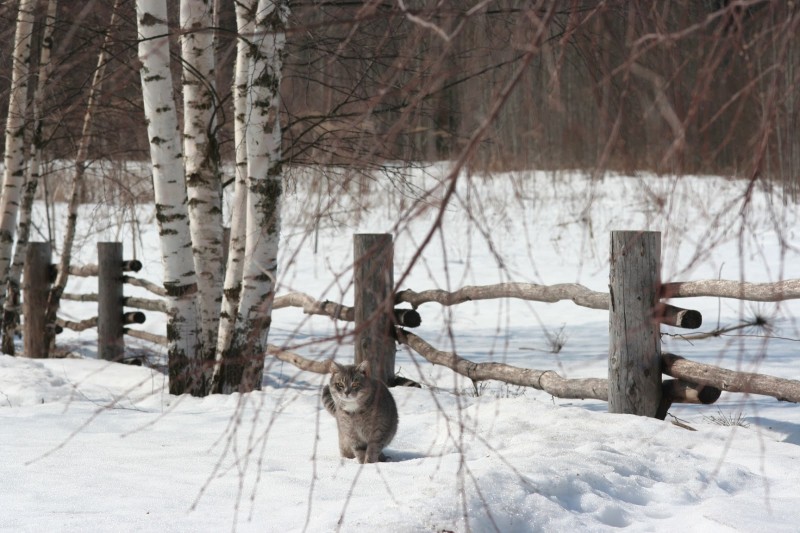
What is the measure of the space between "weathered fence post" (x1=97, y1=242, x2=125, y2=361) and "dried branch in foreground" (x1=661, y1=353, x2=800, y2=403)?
5.86 meters

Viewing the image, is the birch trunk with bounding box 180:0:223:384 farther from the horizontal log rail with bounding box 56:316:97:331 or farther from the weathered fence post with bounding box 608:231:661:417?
the horizontal log rail with bounding box 56:316:97:331

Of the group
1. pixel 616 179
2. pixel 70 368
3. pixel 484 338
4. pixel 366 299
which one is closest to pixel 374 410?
pixel 366 299

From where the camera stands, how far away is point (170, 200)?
18.7ft

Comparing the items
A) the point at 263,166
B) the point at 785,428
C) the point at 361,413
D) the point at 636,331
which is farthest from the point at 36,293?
the point at 785,428

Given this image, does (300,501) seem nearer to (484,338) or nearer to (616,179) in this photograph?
(484,338)

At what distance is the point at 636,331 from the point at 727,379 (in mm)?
541

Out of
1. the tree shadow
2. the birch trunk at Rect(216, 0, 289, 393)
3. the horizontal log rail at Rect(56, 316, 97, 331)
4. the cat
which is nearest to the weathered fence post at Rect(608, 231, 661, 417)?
the tree shadow

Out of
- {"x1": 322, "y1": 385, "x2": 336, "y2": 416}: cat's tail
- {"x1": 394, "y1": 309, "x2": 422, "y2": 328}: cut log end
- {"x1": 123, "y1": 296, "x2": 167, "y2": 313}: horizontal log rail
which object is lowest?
{"x1": 322, "y1": 385, "x2": 336, "y2": 416}: cat's tail

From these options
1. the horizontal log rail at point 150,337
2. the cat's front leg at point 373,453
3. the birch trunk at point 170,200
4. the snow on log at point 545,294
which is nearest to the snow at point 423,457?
the cat's front leg at point 373,453

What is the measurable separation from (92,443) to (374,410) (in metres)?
1.57

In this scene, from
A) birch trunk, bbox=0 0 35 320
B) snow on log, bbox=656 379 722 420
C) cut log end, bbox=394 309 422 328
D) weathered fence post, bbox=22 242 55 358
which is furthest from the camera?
weathered fence post, bbox=22 242 55 358

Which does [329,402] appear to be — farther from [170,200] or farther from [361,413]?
[170,200]

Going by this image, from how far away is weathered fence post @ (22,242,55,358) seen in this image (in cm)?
896

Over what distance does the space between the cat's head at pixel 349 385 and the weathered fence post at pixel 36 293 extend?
5551 millimetres
